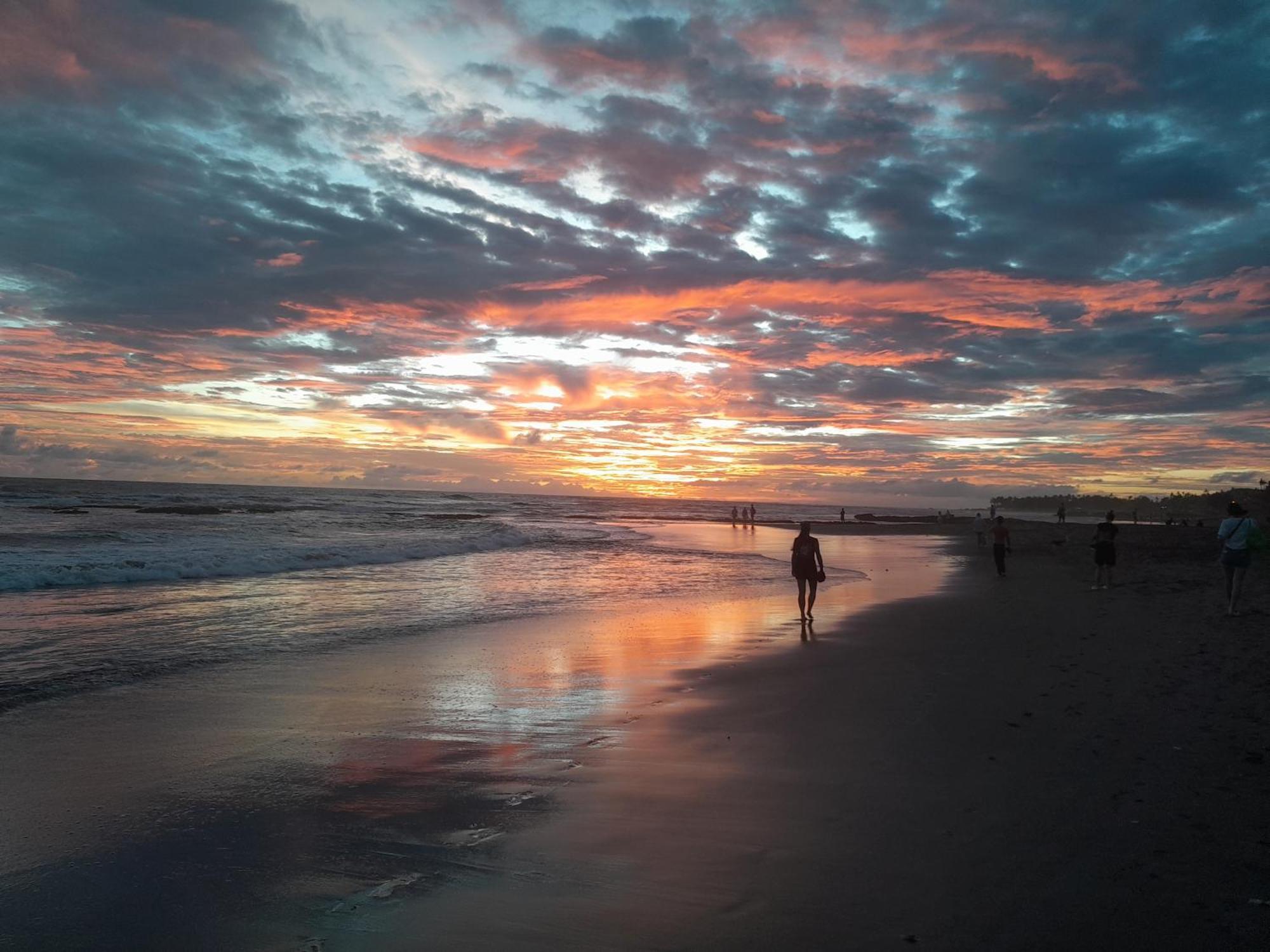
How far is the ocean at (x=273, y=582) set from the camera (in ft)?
36.1

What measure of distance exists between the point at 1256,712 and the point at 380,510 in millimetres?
72611

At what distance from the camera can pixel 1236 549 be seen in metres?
13.4

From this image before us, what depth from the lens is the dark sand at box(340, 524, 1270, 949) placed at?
3.72 meters

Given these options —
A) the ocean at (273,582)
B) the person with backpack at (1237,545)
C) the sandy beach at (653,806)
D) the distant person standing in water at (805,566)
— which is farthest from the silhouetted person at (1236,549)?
the ocean at (273,582)

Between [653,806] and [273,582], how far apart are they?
17074 mm

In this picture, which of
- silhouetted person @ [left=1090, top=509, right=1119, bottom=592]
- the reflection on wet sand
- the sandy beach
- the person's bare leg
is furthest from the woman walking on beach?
the reflection on wet sand

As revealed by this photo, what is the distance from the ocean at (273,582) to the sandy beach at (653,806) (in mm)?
2025

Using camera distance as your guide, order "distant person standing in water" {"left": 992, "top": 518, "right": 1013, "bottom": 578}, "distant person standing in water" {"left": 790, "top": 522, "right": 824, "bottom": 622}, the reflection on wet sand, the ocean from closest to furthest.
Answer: the reflection on wet sand, the ocean, "distant person standing in water" {"left": 790, "top": 522, "right": 824, "bottom": 622}, "distant person standing in water" {"left": 992, "top": 518, "right": 1013, "bottom": 578}

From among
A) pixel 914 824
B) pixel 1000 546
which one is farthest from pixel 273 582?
pixel 1000 546

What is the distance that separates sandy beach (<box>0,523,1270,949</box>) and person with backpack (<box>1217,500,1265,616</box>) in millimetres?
3680

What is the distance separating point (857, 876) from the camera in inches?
166

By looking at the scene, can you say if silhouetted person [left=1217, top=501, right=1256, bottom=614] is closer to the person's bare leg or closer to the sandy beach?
the person's bare leg

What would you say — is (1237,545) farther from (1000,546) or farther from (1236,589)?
(1000,546)

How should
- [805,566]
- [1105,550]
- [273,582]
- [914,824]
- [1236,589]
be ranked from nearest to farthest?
[914,824] < [1236,589] < [805,566] < [1105,550] < [273,582]
